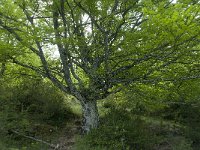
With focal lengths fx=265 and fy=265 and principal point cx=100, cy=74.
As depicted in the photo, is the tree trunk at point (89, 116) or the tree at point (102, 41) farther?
the tree trunk at point (89, 116)

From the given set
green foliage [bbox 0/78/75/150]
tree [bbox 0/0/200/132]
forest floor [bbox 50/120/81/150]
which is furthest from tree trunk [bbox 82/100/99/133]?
green foliage [bbox 0/78/75/150]

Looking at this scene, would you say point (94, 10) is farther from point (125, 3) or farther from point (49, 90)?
point (49, 90)

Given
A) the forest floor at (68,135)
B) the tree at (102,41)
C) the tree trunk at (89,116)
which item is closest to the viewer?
the tree at (102,41)

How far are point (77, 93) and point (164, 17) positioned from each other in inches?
208

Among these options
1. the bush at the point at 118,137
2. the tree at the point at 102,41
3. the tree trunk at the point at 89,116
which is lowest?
the bush at the point at 118,137

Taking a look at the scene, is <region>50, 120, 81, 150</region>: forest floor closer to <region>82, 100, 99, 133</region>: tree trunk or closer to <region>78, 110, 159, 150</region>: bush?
<region>82, 100, 99, 133</region>: tree trunk

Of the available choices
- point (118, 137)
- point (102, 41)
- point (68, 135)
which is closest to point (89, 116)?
point (68, 135)

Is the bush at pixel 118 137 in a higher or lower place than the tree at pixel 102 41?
lower

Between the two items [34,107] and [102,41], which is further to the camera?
[34,107]

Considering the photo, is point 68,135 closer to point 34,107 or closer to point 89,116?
point 89,116

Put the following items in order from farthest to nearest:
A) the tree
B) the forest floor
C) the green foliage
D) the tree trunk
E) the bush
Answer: the tree trunk < the green foliage < the forest floor < the bush < the tree

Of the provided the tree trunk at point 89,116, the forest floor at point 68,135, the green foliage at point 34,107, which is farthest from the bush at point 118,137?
the green foliage at point 34,107

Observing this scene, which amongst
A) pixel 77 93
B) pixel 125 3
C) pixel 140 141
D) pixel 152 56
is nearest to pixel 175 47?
pixel 152 56

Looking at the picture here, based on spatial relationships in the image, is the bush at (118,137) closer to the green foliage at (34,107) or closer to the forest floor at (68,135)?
the forest floor at (68,135)
